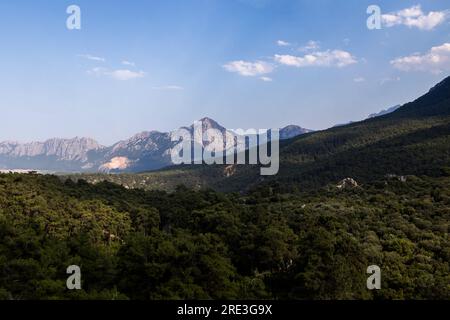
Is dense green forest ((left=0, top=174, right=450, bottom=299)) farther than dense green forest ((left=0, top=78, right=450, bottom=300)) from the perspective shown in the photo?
No

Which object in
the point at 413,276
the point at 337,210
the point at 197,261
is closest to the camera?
the point at 197,261

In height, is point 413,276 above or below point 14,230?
below

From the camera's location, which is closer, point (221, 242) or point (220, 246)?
point (220, 246)

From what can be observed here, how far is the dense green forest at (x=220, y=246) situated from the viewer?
107ft

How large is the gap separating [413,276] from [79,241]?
98.3ft

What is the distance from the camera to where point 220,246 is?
41.7m

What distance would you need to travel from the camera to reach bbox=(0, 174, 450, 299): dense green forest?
32.6m

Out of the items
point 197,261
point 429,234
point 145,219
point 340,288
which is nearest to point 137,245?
point 197,261

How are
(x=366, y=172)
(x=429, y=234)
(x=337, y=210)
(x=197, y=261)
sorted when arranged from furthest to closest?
(x=366, y=172) → (x=337, y=210) → (x=429, y=234) → (x=197, y=261)

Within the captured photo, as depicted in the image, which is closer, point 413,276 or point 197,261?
point 197,261

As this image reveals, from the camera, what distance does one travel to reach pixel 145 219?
6303 cm

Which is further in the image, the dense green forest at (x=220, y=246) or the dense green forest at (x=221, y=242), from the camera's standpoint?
the dense green forest at (x=221, y=242)

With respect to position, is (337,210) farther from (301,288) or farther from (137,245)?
(137,245)

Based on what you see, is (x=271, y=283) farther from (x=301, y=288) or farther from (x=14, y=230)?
(x=14, y=230)
